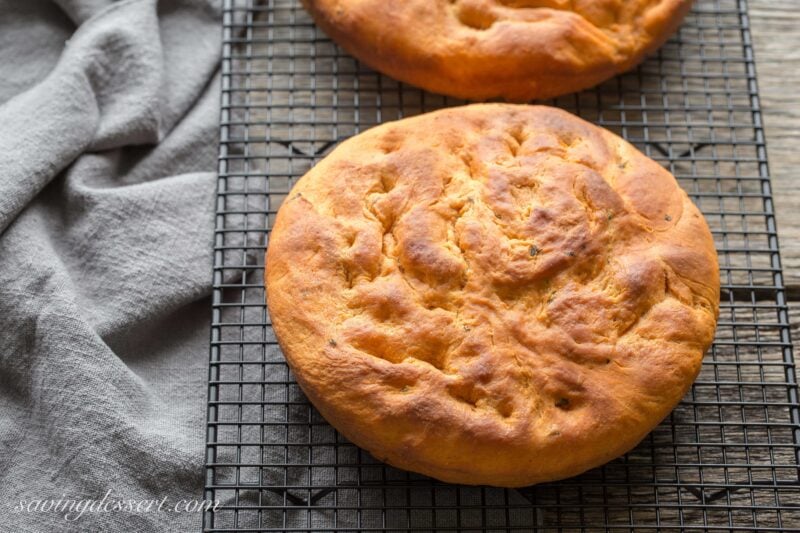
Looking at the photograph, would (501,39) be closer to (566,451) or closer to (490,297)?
(490,297)

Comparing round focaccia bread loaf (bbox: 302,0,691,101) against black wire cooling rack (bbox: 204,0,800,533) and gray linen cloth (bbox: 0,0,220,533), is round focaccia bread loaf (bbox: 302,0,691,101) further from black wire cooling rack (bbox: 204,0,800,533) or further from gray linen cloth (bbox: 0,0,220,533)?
gray linen cloth (bbox: 0,0,220,533)

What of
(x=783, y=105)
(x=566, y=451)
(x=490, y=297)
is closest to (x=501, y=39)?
(x=490, y=297)

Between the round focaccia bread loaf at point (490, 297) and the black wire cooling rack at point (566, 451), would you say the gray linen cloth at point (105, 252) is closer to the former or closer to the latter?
the black wire cooling rack at point (566, 451)

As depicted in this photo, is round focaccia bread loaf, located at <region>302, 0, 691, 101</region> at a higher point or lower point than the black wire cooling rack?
higher

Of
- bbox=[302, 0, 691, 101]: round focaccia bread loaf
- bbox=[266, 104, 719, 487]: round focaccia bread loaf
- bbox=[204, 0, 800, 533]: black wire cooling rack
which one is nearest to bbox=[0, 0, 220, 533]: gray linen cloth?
bbox=[204, 0, 800, 533]: black wire cooling rack

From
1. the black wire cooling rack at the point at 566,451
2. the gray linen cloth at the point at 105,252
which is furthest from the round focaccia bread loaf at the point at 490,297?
the gray linen cloth at the point at 105,252

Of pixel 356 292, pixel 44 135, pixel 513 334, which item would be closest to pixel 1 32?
pixel 44 135
